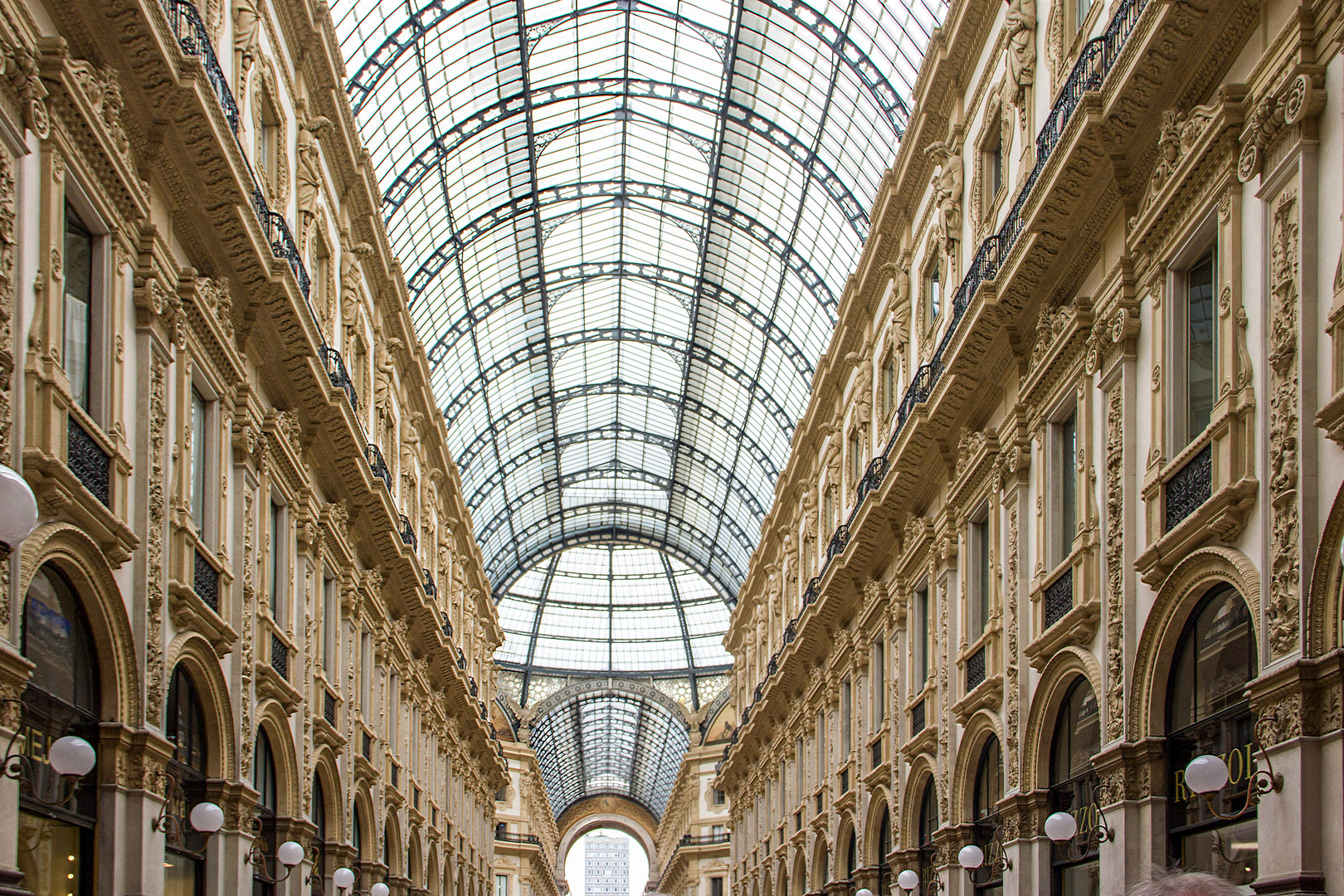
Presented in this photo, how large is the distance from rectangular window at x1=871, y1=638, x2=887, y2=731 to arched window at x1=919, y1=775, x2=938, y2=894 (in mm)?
3451

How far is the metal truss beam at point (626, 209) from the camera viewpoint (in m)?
41.9

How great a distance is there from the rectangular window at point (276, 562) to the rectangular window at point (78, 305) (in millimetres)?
8389

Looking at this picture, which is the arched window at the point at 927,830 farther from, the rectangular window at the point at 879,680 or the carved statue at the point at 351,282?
the carved statue at the point at 351,282

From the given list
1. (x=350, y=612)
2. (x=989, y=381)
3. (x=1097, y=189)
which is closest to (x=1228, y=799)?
(x=1097, y=189)

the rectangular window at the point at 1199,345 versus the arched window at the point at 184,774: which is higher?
the rectangular window at the point at 1199,345

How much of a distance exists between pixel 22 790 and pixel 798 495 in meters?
30.0

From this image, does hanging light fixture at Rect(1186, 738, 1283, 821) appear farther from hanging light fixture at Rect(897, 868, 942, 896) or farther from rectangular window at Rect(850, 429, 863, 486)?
rectangular window at Rect(850, 429, 863, 486)

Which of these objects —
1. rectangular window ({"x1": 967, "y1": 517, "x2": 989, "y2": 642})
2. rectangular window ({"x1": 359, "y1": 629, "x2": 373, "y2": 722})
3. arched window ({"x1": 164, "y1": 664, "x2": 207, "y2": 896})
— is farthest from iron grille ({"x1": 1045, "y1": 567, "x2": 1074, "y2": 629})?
rectangular window ({"x1": 359, "y1": 629, "x2": 373, "y2": 722})

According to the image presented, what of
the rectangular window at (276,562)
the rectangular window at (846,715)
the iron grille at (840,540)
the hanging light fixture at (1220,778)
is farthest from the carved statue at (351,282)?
the hanging light fixture at (1220,778)

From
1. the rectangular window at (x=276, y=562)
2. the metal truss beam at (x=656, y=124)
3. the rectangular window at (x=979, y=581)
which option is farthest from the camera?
the metal truss beam at (x=656, y=124)

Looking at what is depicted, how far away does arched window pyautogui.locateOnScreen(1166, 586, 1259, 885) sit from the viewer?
1235 centimetres

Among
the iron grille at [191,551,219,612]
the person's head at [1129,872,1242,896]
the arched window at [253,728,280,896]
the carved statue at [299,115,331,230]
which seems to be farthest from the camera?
the carved statue at [299,115,331,230]

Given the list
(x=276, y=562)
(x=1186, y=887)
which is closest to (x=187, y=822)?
(x=276, y=562)

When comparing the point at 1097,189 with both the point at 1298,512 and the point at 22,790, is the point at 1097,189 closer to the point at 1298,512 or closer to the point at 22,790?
the point at 1298,512
